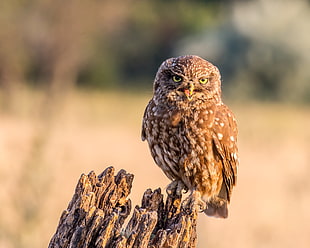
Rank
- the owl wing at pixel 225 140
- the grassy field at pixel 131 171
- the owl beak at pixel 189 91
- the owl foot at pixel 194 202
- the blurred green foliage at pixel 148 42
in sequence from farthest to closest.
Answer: the blurred green foliage at pixel 148 42 < the grassy field at pixel 131 171 < the owl wing at pixel 225 140 < the owl beak at pixel 189 91 < the owl foot at pixel 194 202

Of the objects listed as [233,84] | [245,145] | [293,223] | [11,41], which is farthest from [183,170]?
[11,41]

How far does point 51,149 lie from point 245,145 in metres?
9.03

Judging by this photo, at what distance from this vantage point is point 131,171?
11.5 metres

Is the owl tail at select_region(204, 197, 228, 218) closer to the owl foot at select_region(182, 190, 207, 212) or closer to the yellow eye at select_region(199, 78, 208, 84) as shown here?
the owl foot at select_region(182, 190, 207, 212)

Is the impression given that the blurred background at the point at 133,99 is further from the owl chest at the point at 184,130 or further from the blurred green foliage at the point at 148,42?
the owl chest at the point at 184,130

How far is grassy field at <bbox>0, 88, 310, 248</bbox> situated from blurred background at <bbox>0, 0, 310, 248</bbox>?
0.8 inches

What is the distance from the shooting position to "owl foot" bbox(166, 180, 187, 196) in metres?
5.25

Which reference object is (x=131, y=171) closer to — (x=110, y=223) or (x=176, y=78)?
(x=176, y=78)

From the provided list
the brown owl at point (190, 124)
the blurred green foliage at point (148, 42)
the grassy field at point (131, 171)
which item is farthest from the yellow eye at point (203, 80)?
the blurred green foliage at point (148, 42)

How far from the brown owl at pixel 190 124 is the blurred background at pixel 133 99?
5.38 feet

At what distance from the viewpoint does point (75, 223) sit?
3.66 metres

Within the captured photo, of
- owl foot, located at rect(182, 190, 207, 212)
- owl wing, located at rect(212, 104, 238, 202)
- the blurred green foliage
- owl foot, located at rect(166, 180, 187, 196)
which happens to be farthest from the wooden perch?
the blurred green foliage

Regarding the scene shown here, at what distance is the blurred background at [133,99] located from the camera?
759cm

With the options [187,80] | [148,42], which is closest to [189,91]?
[187,80]
